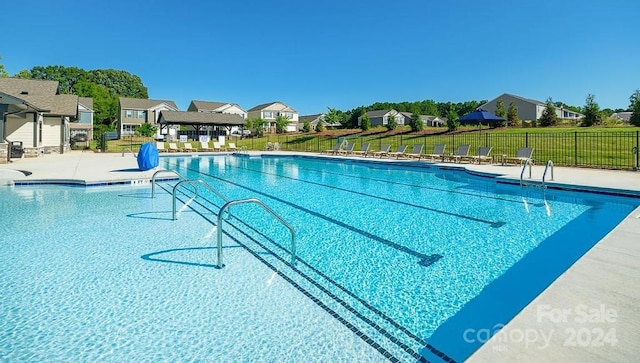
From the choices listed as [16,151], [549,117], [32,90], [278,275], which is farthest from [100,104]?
[278,275]

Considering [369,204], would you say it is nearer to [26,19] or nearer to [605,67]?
[605,67]

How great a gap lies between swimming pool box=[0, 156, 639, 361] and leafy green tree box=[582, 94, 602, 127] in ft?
80.1

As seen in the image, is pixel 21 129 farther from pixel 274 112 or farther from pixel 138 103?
pixel 274 112

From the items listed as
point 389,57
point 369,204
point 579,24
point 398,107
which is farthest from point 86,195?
point 398,107

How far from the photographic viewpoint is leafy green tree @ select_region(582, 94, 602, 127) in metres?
28.2

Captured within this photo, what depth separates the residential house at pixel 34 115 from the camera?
18969 millimetres

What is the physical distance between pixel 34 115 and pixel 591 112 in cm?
3834

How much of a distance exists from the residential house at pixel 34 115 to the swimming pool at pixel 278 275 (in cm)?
1329

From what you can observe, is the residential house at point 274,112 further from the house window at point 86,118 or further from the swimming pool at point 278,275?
the swimming pool at point 278,275

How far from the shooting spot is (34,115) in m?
20.8

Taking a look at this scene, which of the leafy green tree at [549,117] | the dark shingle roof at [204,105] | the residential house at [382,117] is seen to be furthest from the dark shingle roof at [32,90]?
the residential house at [382,117]

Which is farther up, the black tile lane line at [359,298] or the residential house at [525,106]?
the residential house at [525,106]

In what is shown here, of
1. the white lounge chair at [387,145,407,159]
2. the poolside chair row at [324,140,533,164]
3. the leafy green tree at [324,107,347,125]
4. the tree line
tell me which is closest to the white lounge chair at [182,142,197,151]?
the poolside chair row at [324,140,533,164]

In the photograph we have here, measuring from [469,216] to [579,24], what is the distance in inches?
840
